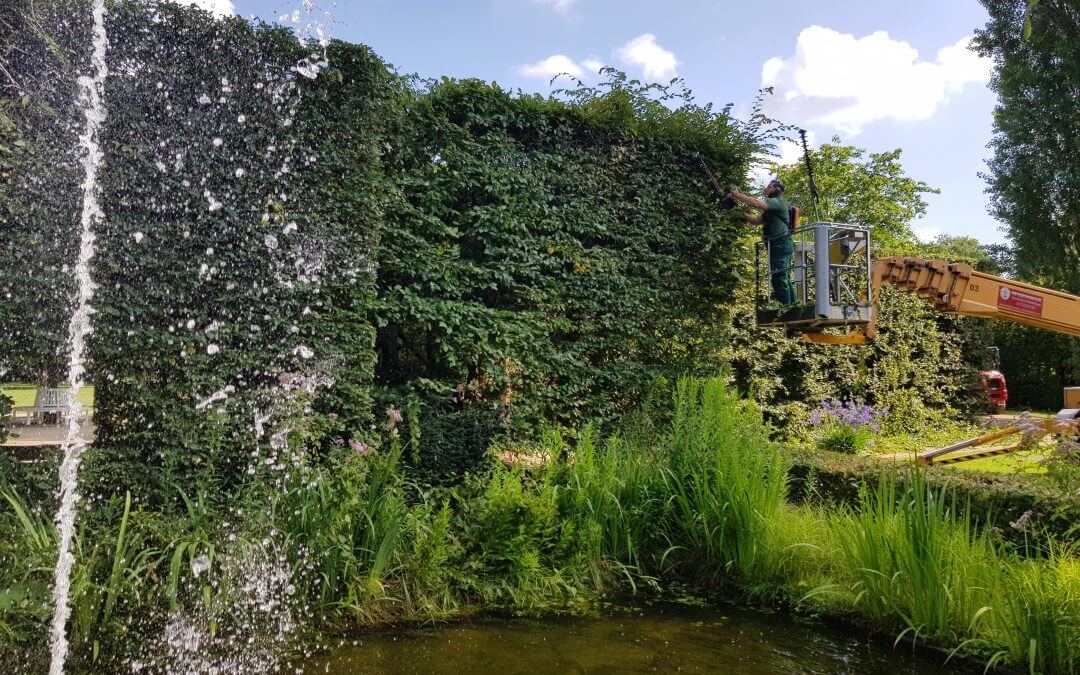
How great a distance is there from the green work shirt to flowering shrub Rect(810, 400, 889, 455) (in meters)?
2.64

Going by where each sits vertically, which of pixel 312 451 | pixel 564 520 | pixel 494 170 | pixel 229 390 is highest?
pixel 494 170

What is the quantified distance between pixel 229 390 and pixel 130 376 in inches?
24.0

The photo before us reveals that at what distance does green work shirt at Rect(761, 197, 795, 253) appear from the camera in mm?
7430

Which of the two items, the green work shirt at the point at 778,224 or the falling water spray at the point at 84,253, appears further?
the green work shirt at the point at 778,224

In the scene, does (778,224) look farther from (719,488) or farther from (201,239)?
(201,239)

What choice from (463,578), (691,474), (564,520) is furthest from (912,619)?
(463,578)

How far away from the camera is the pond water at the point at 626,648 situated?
3.55 m

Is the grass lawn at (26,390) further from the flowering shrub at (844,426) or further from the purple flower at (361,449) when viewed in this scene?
the flowering shrub at (844,426)

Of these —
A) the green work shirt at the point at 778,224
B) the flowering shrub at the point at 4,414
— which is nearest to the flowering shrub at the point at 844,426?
the green work shirt at the point at 778,224

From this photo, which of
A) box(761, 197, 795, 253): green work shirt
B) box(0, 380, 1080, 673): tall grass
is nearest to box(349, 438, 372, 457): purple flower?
box(0, 380, 1080, 673): tall grass

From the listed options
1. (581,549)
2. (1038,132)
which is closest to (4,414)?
(581,549)

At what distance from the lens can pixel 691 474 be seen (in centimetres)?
516

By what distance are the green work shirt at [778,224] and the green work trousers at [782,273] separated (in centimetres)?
2

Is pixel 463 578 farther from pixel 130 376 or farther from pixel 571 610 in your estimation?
pixel 130 376
